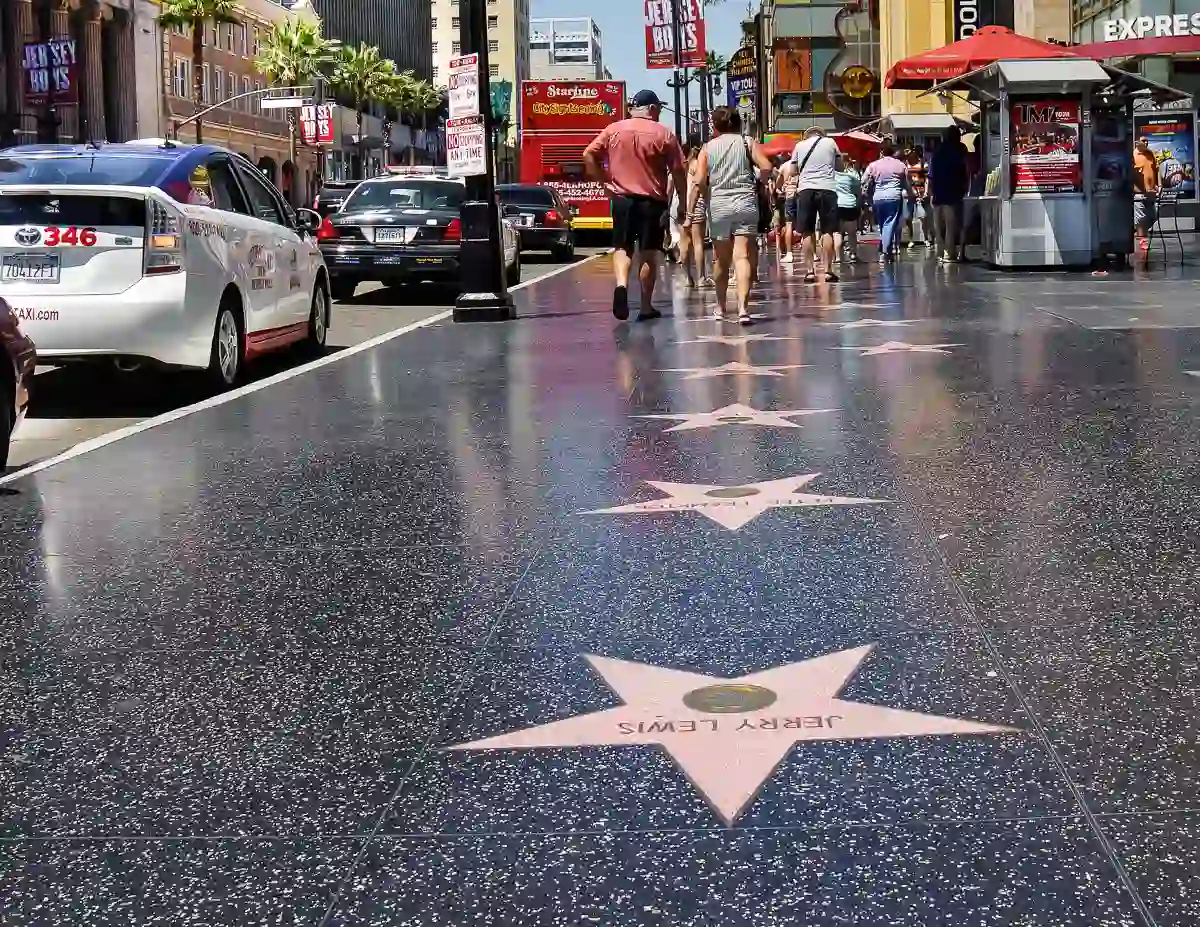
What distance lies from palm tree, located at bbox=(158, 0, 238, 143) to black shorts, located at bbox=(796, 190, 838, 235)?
64.6m

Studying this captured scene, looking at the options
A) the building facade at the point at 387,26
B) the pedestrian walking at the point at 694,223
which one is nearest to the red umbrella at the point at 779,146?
the pedestrian walking at the point at 694,223

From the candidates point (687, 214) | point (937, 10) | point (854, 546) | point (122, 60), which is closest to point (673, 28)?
point (937, 10)

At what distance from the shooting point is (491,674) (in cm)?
421

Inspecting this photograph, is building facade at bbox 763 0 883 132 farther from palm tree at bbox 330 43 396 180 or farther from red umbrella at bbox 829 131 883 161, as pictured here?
palm tree at bbox 330 43 396 180

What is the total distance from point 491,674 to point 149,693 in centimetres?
79

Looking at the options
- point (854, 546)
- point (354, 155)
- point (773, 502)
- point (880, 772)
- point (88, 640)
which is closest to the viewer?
point (880, 772)

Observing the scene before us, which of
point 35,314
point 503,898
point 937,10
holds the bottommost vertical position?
point 503,898

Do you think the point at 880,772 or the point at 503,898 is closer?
the point at 503,898

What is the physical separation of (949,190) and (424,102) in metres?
117

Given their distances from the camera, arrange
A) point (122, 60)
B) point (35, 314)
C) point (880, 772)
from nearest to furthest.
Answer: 1. point (880, 772)
2. point (35, 314)
3. point (122, 60)

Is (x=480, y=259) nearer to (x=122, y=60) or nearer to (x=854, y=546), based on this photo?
(x=854, y=546)

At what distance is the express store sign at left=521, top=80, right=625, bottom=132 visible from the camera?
44625 millimetres

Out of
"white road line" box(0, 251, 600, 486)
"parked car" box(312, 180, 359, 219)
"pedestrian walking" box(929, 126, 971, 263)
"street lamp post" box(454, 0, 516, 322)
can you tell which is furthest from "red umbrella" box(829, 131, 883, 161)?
"white road line" box(0, 251, 600, 486)

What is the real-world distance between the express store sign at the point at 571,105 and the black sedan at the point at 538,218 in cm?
1001
